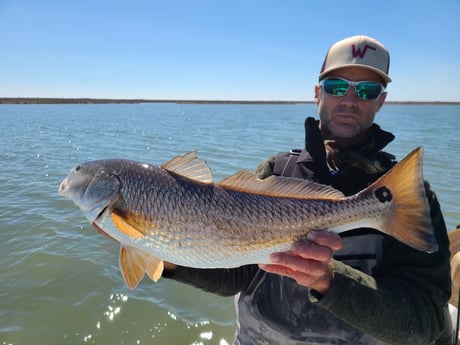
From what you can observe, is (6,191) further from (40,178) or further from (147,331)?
(147,331)

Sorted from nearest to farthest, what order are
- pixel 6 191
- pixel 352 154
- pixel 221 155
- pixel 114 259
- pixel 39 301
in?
pixel 352 154, pixel 39 301, pixel 114 259, pixel 6 191, pixel 221 155

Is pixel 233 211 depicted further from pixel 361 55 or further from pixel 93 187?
pixel 361 55

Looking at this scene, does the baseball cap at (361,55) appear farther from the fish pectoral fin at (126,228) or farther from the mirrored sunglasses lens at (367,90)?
the fish pectoral fin at (126,228)

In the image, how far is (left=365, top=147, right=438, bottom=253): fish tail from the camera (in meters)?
1.96

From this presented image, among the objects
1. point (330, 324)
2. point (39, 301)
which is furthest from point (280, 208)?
point (39, 301)

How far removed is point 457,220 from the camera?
955 centimetres

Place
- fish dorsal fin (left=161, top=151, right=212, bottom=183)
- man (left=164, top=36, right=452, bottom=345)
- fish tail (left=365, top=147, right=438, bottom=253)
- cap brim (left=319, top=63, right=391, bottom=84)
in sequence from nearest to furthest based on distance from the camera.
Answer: fish tail (left=365, top=147, right=438, bottom=253), man (left=164, top=36, right=452, bottom=345), fish dorsal fin (left=161, top=151, right=212, bottom=183), cap brim (left=319, top=63, right=391, bottom=84)

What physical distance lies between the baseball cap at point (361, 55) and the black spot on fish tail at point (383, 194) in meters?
1.44

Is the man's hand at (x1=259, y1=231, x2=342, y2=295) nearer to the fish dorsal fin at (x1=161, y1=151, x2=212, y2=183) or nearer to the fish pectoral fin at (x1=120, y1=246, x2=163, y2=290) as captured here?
the fish dorsal fin at (x1=161, y1=151, x2=212, y2=183)

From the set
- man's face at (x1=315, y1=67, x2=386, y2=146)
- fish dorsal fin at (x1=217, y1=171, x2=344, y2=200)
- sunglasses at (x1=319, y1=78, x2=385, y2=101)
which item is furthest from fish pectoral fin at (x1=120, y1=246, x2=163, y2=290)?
sunglasses at (x1=319, y1=78, x2=385, y2=101)

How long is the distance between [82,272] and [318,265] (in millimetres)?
5732

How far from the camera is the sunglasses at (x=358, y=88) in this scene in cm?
312

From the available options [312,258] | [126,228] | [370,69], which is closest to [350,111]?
[370,69]

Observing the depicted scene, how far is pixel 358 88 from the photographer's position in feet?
10.3
